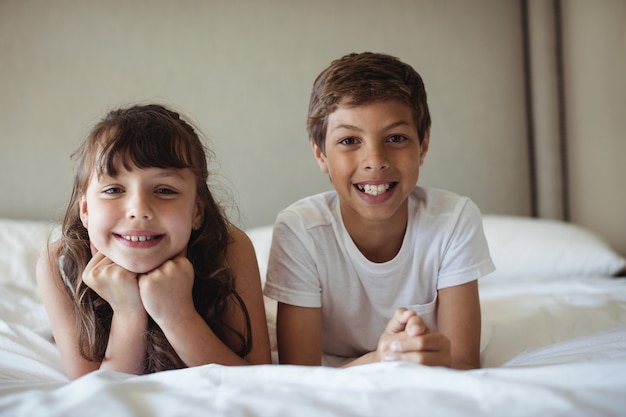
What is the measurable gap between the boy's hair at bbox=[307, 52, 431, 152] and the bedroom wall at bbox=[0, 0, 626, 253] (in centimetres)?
97

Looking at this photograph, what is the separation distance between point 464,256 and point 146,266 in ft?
1.98

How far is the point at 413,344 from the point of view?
0.85 m

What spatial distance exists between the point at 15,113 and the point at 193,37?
2.31ft

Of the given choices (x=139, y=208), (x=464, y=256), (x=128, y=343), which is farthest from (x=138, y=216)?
(x=464, y=256)

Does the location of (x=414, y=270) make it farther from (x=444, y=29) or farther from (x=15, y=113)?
(x=15, y=113)

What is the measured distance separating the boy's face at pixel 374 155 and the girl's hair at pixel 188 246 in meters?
0.26

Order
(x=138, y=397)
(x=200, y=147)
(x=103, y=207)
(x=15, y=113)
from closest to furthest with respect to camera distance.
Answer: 1. (x=138, y=397)
2. (x=103, y=207)
3. (x=200, y=147)
4. (x=15, y=113)

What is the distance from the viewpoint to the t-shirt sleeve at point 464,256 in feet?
3.72

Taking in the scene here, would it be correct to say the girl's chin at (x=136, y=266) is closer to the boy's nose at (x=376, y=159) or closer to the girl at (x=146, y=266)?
the girl at (x=146, y=266)

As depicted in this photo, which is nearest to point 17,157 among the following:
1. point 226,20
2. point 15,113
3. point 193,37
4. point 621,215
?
point 15,113

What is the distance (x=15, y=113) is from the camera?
2117 mm

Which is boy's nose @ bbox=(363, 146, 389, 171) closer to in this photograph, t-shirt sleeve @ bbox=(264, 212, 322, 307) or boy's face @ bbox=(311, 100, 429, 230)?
boy's face @ bbox=(311, 100, 429, 230)

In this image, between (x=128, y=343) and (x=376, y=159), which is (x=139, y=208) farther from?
(x=376, y=159)

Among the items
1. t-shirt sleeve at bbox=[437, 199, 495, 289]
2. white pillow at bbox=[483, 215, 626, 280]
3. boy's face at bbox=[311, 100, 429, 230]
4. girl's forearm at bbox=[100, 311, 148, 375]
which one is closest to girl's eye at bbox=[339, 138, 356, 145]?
boy's face at bbox=[311, 100, 429, 230]
